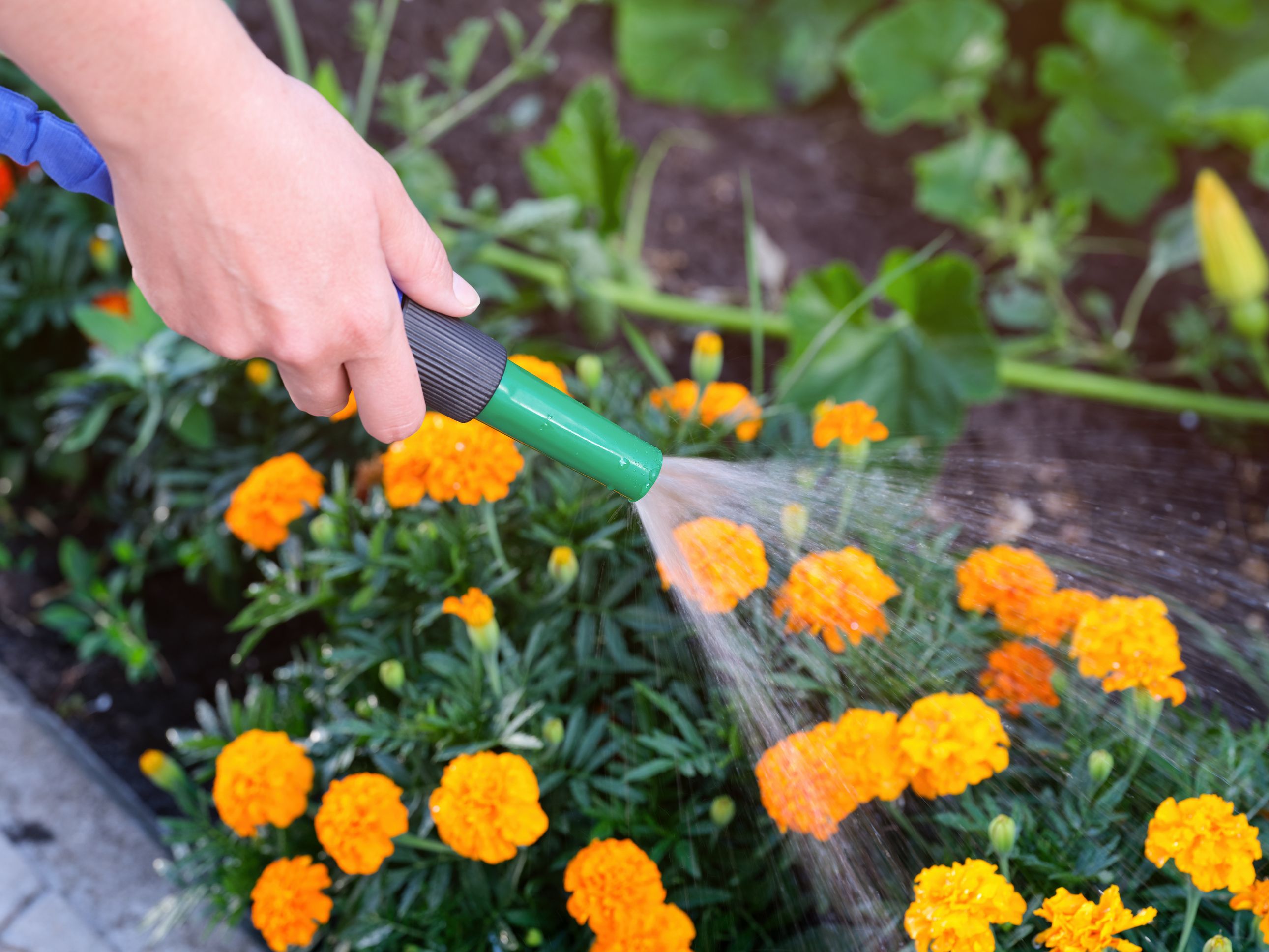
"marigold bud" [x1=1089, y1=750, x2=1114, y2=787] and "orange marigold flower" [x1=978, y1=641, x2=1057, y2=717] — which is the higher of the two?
"marigold bud" [x1=1089, y1=750, x2=1114, y2=787]

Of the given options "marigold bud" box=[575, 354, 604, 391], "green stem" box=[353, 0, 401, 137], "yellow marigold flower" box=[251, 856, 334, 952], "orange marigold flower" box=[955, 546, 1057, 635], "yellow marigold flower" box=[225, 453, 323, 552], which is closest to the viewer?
"yellow marigold flower" box=[251, 856, 334, 952]

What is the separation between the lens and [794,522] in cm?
122

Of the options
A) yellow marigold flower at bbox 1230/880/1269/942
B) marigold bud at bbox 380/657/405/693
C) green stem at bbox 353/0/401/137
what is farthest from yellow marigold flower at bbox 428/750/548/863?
green stem at bbox 353/0/401/137

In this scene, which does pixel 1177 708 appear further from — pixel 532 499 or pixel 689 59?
pixel 689 59

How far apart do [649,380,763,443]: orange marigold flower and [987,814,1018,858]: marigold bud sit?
0.64m

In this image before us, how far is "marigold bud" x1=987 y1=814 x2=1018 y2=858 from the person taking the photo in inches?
37.8

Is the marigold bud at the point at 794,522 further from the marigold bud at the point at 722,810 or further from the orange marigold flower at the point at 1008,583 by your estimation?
the marigold bud at the point at 722,810

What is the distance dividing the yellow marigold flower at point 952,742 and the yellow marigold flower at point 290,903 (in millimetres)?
641

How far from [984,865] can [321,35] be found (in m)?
2.67

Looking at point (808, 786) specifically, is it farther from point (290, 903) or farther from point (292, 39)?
point (292, 39)

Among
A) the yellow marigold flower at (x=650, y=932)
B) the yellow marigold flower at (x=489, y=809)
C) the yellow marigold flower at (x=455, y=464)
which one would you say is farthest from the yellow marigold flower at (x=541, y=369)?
the yellow marigold flower at (x=650, y=932)

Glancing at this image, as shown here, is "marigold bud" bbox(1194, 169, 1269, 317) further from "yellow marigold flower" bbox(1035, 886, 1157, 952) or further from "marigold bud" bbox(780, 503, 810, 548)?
"yellow marigold flower" bbox(1035, 886, 1157, 952)

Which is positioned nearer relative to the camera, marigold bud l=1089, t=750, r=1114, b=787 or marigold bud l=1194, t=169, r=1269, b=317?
marigold bud l=1089, t=750, r=1114, b=787

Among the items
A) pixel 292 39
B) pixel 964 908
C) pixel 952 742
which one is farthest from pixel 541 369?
pixel 292 39
